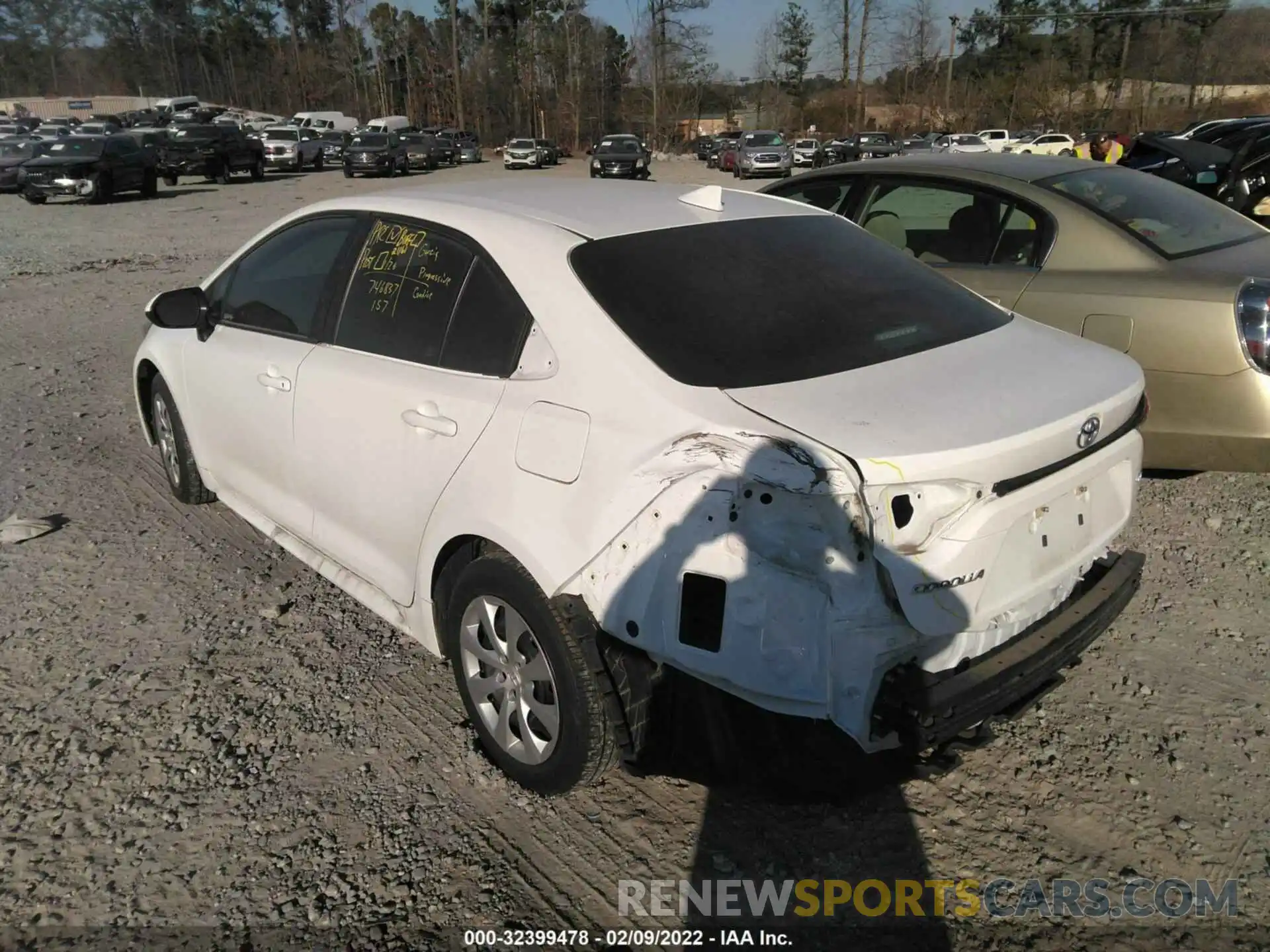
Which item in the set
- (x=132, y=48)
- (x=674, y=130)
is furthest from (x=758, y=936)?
(x=132, y=48)

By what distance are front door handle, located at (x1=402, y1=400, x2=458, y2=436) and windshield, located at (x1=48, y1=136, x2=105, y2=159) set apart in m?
24.5

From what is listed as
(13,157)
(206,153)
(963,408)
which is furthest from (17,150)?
(963,408)

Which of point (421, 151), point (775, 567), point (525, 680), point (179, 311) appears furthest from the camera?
point (421, 151)

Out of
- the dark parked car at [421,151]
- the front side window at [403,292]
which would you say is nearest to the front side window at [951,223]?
the front side window at [403,292]

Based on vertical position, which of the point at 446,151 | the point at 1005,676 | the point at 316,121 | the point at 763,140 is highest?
the point at 316,121

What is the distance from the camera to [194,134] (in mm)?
29906

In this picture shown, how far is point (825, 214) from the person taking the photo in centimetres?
337

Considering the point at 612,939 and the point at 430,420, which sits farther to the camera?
the point at 430,420

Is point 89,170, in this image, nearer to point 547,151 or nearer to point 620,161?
point 620,161

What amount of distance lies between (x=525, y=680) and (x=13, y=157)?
30.9m

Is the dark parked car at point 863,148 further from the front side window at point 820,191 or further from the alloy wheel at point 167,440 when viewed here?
the alloy wheel at point 167,440

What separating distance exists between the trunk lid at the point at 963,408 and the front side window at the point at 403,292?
1142mm

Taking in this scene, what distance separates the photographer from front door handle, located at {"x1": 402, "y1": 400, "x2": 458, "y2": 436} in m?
2.69

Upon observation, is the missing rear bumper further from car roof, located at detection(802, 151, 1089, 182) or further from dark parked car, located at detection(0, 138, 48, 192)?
dark parked car, located at detection(0, 138, 48, 192)
